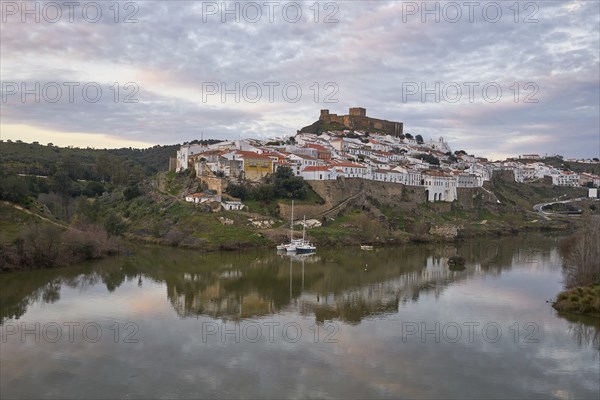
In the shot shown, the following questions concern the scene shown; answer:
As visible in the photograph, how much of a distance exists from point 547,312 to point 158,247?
25.6m

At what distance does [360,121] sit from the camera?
87688 millimetres

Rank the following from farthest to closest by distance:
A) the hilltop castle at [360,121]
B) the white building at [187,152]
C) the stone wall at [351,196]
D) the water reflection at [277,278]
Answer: the hilltop castle at [360,121] → the white building at [187,152] → the stone wall at [351,196] → the water reflection at [277,278]

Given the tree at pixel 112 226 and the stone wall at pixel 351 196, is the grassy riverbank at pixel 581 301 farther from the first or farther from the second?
the tree at pixel 112 226

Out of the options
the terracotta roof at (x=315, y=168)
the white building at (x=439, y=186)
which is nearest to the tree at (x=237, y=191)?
the terracotta roof at (x=315, y=168)

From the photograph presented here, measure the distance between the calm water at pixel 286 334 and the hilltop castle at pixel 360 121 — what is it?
58565 mm

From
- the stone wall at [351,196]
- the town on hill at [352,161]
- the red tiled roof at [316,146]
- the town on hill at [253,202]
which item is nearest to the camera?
the town on hill at [253,202]

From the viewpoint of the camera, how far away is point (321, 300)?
912 inches

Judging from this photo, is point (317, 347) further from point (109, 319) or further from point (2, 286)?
point (2, 286)

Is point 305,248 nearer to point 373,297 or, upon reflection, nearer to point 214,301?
point 373,297

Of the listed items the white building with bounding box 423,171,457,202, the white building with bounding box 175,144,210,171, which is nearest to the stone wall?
the white building with bounding box 423,171,457,202

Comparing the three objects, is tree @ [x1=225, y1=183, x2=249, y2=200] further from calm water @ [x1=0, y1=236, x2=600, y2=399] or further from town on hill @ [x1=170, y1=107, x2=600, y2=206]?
calm water @ [x1=0, y1=236, x2=600, y2=399]

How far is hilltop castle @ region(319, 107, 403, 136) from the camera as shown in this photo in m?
87.1

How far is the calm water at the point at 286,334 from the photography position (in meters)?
13.0

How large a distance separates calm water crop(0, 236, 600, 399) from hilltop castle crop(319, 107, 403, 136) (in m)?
58.6
